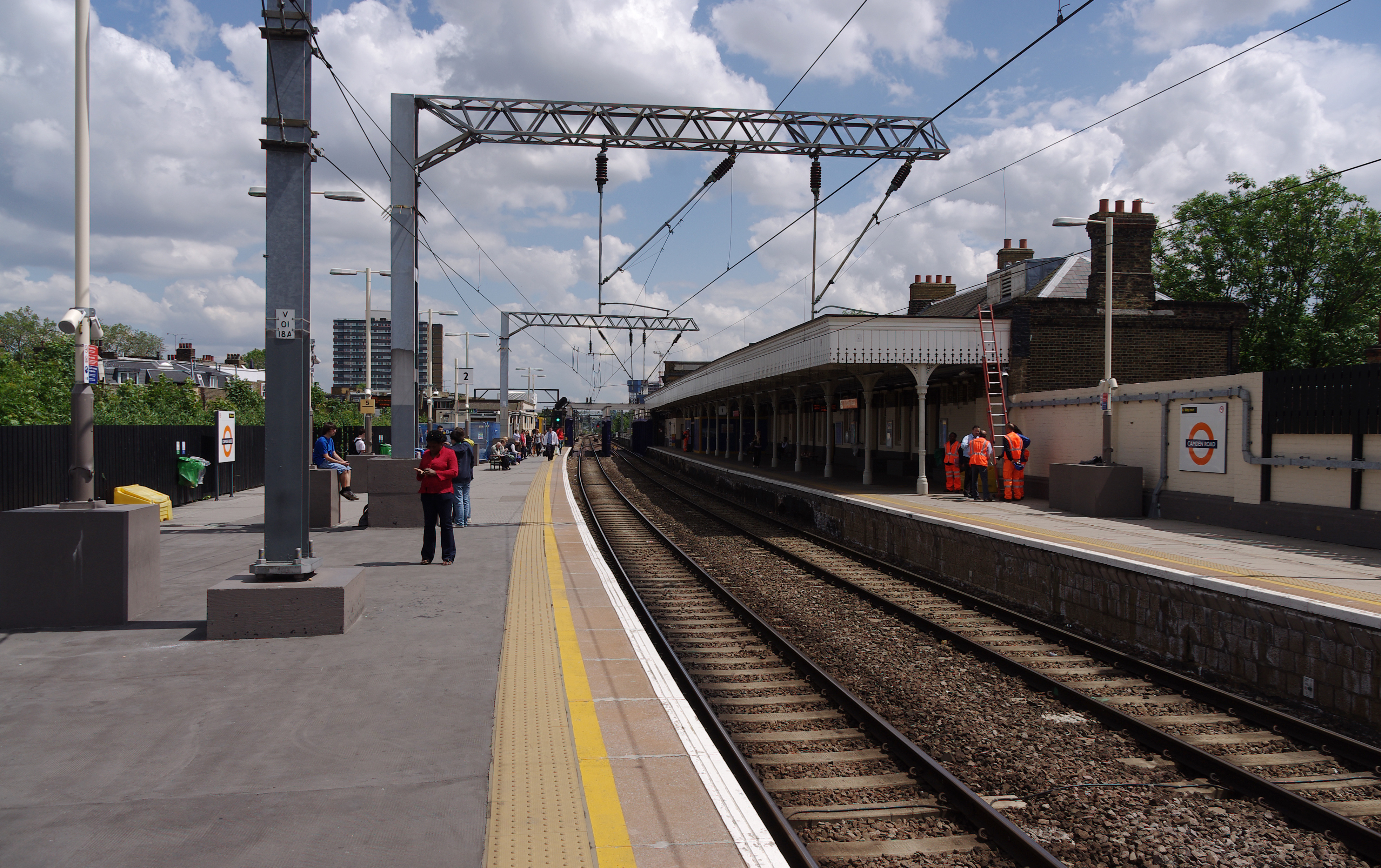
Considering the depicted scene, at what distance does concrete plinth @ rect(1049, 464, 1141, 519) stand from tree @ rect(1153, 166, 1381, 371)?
27.3 meters

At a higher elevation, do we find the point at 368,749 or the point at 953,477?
the point at 953,477

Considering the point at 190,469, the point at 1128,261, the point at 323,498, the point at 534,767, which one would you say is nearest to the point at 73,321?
the point at 534,767

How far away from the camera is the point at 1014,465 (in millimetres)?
17891

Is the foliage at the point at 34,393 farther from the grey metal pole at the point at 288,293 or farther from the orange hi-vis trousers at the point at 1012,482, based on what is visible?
the orange hi-vis trousers at the point at 1012,482

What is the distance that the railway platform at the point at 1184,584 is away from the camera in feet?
22.1

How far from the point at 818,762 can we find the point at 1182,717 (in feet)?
10.1

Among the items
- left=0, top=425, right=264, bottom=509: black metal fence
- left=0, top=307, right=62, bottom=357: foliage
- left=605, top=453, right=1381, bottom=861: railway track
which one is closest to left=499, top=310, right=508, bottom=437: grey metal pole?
left=0, top=425, right=264, bottom=509: black metal fence

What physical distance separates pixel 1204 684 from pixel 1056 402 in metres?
12.0

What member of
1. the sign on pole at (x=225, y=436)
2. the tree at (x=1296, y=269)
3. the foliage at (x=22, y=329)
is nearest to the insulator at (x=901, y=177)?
the sign on pole at (x=225, y=436)

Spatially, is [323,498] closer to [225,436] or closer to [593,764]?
[225,436]

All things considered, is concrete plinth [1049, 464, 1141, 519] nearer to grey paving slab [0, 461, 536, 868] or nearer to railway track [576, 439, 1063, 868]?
railway track [576, 439, 1063, 868]

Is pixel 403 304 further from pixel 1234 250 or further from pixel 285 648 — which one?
pixel 1234 250

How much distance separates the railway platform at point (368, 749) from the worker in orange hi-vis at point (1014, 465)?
1249 centimetres

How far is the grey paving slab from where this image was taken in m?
3.27
